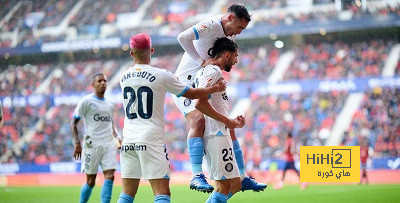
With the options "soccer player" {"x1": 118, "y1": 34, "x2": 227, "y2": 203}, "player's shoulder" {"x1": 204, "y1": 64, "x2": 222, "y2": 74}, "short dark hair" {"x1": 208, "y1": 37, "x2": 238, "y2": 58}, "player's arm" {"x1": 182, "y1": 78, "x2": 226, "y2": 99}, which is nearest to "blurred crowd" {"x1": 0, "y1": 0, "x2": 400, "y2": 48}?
→ "short dark hair" {"x1": 208, "y1": 37, "x2": 238, "y2": 58}

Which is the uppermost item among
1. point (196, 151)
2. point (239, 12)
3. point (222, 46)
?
point (239, 12)

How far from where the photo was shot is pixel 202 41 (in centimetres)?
668

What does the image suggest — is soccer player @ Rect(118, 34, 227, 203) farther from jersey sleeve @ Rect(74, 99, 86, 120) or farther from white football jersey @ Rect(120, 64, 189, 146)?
jersey sleeve @ Rect(74, 99, 86, 120)

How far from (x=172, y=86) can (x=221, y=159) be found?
0.85 m

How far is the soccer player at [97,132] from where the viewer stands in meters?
9.52

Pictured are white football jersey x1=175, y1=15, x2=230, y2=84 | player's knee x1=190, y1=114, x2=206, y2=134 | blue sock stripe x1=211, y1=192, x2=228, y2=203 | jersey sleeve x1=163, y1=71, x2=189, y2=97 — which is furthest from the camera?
white football jersey x1=175, y1=15, x2=230, y2=84

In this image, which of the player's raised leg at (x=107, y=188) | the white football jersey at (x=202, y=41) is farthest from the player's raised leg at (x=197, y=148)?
the player's raised leg at (x=107, y=188)

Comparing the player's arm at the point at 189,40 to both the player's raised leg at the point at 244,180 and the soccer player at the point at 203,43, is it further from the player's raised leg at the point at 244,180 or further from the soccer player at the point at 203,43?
the player's raised leg at the point at 244,180

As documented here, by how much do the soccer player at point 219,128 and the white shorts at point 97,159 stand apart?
3641 millimetres

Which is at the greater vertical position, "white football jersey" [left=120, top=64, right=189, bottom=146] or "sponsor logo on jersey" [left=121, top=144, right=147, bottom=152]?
"white football jersey" [left=120, top=64, right=189, bottom=146]

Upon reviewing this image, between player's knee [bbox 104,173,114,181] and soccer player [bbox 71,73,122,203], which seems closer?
player's knee [bbox 104,173,114,181]

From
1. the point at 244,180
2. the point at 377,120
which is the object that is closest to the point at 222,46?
the point at 244,180

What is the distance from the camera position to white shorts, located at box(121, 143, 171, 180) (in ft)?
18.1

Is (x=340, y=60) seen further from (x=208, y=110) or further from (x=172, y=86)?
(x=172, y=86)
